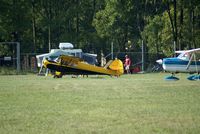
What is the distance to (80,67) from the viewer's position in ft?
115

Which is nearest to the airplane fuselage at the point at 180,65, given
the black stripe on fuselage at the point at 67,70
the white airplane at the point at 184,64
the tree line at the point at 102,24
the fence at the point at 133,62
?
the white airplane at the point at 184,64

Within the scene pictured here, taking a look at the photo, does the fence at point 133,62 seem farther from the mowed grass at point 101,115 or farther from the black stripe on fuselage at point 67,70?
the mowed grass at point 101,115

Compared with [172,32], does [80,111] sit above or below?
below

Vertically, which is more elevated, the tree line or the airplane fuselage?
the tree line

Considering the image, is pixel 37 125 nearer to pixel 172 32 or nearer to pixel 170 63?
pixel 170 63

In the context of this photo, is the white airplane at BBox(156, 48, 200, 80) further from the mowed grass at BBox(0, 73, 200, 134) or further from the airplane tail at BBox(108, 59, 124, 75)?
the mowed grass at BBox(0, 73, 200, 134)

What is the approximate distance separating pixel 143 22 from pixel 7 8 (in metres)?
16.4

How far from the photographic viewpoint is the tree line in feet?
196

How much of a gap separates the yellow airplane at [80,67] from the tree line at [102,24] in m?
21.2

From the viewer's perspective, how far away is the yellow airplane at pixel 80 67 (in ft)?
113

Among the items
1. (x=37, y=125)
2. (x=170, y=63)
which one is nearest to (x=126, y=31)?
(x=170, y=63)

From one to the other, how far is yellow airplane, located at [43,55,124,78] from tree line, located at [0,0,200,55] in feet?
69.5

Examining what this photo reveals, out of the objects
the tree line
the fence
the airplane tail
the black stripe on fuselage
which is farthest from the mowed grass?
the tree line

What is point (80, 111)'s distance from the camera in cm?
1308
